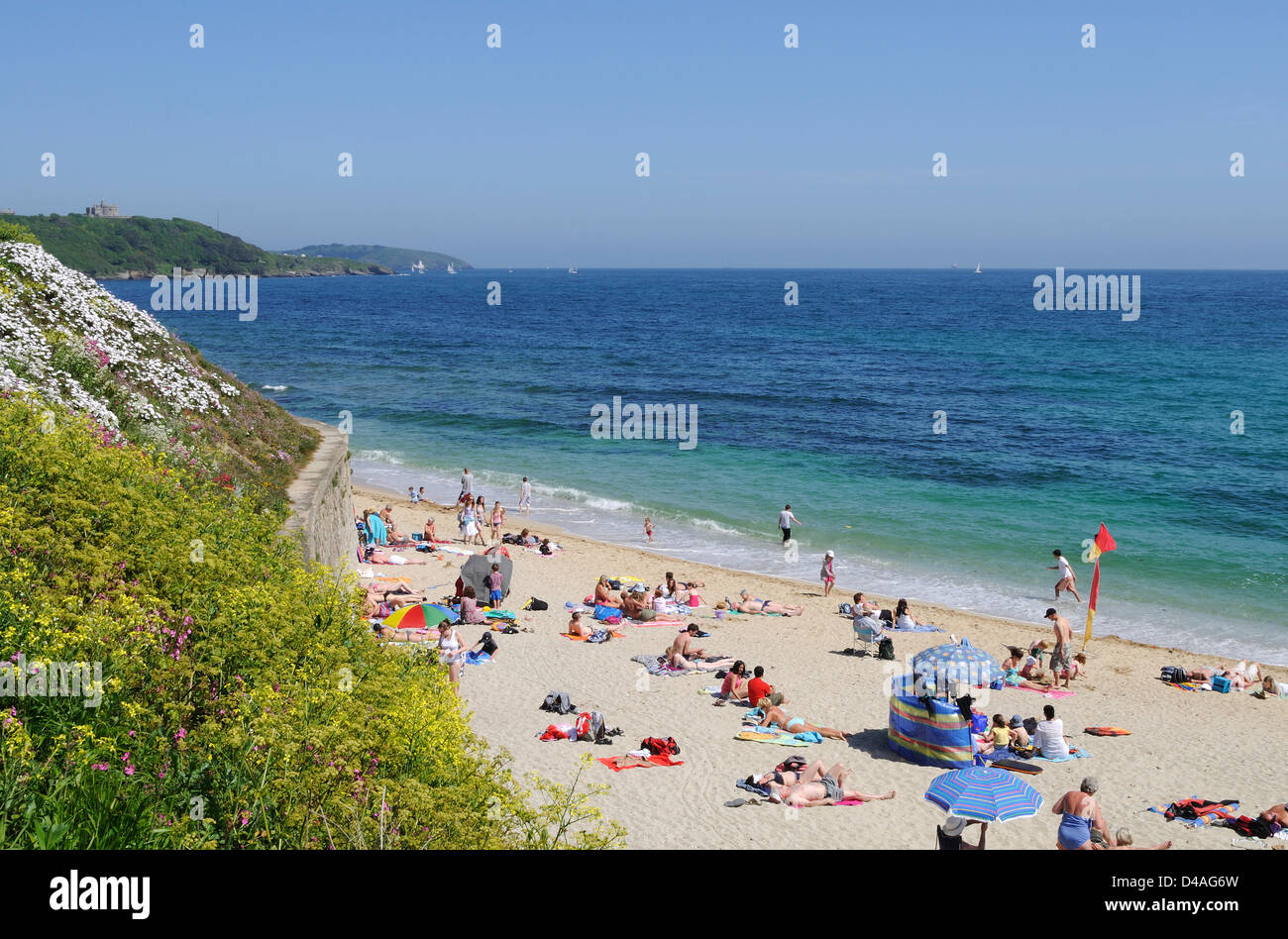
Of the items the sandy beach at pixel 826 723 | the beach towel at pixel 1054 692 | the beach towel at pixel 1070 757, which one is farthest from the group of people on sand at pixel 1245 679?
the beach towel at pixel 1070 757

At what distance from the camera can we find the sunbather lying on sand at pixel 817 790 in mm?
11648

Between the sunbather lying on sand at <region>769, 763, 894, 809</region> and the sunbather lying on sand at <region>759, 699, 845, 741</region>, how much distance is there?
1650 mm

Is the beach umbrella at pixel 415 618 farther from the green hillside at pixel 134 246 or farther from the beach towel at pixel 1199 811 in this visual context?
the green hillside at pixel 134 246

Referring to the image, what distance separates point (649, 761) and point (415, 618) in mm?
5908

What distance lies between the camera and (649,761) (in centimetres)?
1257

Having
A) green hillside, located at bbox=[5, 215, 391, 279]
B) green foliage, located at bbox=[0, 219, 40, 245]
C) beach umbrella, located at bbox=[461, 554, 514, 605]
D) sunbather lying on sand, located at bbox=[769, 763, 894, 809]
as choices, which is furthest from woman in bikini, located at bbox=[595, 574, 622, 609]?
green hillside, located at bbox=[5, 215, 391, 279]

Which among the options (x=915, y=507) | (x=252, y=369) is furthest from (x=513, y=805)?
(x=252, y=369)

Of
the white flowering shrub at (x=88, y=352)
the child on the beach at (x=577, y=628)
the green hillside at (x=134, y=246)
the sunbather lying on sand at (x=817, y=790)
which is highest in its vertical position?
the green hillside at (x=134, y=246)

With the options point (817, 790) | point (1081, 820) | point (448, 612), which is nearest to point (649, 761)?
point (817, 790)

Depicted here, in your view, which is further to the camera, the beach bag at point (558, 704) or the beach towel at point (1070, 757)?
the beach bag at point (558, 704)

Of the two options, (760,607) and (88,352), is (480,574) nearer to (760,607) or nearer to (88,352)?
(760,607)

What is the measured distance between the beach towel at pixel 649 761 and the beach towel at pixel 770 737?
4.34ft
